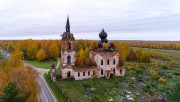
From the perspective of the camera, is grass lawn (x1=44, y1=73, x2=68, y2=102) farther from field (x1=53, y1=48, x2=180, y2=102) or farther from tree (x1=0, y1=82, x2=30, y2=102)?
tree (x1=0, y1=82, x2=30, y2=102)

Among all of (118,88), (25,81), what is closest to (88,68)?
(118,88)

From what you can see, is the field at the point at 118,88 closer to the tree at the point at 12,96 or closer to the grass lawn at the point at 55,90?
the grass lawn at the point at 55,90

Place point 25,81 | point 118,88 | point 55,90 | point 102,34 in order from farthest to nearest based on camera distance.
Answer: point 102,34 < point 118,88 < point 55,90 < point 25,81

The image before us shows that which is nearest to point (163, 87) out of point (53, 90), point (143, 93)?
point (143, 93)

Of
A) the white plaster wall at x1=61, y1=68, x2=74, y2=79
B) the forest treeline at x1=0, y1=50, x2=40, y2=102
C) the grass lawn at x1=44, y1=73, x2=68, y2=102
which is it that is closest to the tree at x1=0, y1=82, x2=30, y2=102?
the forest treeline at x1=0, y1=50, x2=40, y2=102

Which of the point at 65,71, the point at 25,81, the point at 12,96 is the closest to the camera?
the point at 12,96

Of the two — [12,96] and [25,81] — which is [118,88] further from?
[12,96]

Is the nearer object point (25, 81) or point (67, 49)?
point (25, 81)

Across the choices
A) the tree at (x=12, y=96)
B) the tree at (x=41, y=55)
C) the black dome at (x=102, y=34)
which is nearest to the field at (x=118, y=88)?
the black dome at (x=102, y=34)

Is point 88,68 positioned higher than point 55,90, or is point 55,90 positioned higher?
point 88,68
